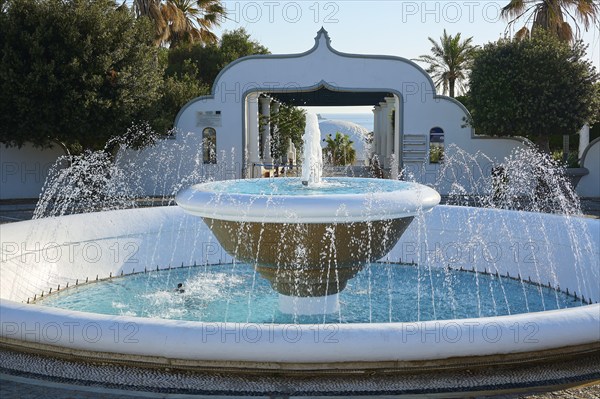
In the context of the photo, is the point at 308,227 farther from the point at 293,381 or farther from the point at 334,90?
the point at 334,90

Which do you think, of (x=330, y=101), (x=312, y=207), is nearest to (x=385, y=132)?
(x=330, y=101)

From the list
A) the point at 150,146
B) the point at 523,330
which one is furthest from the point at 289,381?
the point at 150,146

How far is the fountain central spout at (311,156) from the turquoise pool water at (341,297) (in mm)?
1379

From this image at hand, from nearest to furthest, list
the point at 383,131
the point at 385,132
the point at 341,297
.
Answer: the point at 341,297, the point at 385,132, the point at 383,131

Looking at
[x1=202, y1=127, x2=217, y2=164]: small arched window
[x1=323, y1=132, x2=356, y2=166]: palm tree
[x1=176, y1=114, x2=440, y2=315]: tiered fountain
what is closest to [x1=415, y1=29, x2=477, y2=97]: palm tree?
[x1=323, y1=132, x2=356, y2=166]: palm tree

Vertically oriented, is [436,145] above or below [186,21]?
below

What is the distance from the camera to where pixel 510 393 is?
15.3 feet

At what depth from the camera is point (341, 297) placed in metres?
8.52

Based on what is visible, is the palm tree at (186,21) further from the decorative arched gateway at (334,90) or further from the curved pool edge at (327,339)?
the curved pool edge at (327,339)

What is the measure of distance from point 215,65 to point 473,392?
37.5m

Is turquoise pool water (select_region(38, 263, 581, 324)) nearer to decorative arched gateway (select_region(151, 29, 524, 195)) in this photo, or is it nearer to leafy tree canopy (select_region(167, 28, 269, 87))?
decorative arched gateway (select_region(151, 29, 524, 195))

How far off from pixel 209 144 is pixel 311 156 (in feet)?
52.2

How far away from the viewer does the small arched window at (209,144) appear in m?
23.4

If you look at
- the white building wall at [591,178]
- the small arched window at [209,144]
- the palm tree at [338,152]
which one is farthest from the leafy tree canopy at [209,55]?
the white building wall at [591,178]
